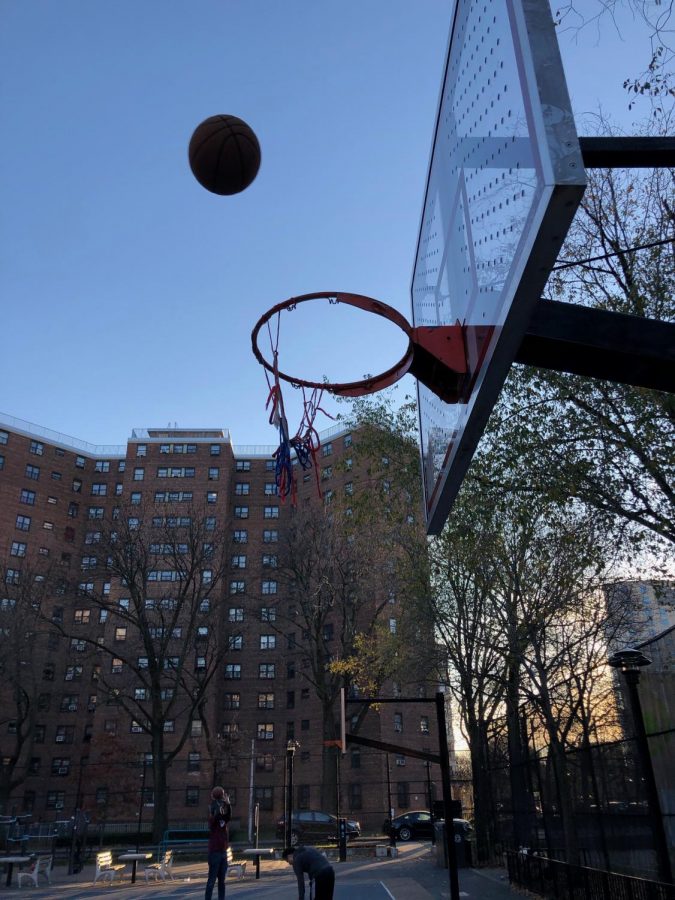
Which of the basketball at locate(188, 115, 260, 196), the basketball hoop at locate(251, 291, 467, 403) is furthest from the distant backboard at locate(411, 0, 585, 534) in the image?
the basketball at locate(188, 115, 260, 196)

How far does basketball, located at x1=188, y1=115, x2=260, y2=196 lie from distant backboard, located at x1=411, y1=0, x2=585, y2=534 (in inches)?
84.9

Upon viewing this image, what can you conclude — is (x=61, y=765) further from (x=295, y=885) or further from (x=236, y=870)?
(x=295, y=885)

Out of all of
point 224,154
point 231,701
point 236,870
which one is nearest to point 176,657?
point 231,701

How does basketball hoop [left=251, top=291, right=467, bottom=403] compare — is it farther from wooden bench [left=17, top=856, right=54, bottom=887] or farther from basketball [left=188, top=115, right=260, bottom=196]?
wooden bench [left=17, top=856, right=54, bottom=887]

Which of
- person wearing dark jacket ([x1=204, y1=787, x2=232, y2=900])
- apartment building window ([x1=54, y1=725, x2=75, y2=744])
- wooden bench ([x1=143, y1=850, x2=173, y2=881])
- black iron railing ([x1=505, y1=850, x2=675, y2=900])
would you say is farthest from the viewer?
apartment building window ([x1=54, y1=725, x2=75, y2=744])

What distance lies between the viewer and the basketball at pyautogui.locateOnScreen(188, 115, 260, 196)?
265 inches

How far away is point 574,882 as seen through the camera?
461 inches

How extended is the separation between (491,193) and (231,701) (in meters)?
53.2

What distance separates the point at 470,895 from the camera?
13961mm

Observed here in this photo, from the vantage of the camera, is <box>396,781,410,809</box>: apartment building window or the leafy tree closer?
the leafy tree

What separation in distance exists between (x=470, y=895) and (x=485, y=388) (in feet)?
46.2

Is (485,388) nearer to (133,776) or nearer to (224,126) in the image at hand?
(224,126)

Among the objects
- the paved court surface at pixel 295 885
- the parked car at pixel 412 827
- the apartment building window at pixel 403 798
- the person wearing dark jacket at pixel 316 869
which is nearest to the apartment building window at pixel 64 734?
the apartment building window at pixel 403 798

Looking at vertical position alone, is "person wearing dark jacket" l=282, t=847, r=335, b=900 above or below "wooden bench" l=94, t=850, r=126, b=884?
above
